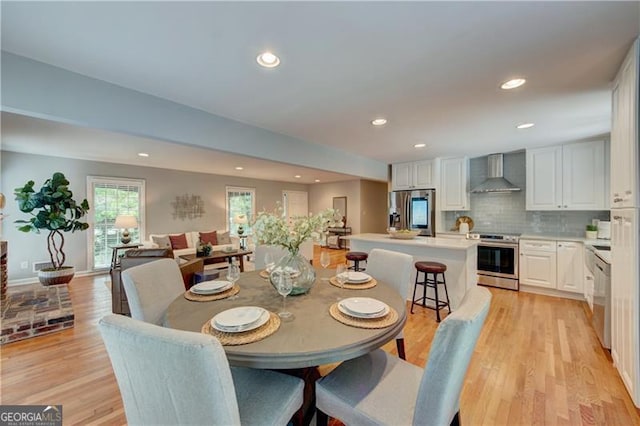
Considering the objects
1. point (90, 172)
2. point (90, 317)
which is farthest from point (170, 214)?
point (90, 317)

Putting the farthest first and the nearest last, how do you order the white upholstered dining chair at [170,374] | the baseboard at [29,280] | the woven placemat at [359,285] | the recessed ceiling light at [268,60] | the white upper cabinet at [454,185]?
the white upper cabinet at [454,185]
the baseboard at [29,280]
the woven placemat at [359,285]
the recessed ceiling light at [268,60]
the white upholstered dining chair at [170,374]

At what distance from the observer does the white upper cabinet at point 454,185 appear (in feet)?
15.6

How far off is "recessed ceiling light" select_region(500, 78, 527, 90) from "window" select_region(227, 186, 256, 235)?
658 cm

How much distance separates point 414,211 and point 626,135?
339cm

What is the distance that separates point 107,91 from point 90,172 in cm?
445

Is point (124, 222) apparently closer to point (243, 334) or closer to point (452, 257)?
point (243, 334)

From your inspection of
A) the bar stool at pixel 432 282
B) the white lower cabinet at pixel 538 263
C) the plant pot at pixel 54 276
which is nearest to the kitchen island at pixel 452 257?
the bar stool at pixel 432 282

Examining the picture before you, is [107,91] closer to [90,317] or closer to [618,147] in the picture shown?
[90,317]

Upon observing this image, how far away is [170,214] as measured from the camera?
645 centimetres

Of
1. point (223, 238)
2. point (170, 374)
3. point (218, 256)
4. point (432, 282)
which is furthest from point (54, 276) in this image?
point (432, 282)

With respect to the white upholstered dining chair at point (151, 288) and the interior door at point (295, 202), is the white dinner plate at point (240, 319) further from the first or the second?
the interior door at point (295, 202)

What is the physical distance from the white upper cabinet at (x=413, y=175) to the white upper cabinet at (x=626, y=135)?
2968 millimetres

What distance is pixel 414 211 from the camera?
509 centimetres

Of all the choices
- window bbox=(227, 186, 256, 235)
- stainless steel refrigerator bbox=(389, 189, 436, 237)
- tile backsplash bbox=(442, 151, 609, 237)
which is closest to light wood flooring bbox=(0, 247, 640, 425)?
tile backsplash bbox=(442, 151, 609, 237)
